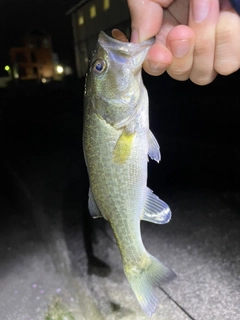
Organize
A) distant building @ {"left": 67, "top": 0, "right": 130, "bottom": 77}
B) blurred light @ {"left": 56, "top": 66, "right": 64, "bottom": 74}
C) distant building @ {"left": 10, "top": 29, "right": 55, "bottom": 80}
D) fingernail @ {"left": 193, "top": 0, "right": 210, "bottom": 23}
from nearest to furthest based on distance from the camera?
fingernail @ {"left": 193, "top": 0, "right": 210, "bottom": 23}
distant building @ {"left": 67, "top": 0, "right": 130, "bottom": 77}
distant building @ {"left": 10, "top": 29, "right": 55, "bottom": 80}
blurred light @ {"left": 56, "top": 66, "right": 64, "bottom": 74}

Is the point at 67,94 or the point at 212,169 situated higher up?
the point at 67,94

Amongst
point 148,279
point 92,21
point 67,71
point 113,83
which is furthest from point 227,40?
point 67,71

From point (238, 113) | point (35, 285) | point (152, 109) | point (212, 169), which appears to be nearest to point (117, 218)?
point (35, 285)

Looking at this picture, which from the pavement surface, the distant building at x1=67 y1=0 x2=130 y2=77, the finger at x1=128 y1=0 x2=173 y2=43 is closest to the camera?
the finger at x1=128 y1=0 x2=173 y2=43

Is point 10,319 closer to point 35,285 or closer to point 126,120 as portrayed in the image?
point 35,285

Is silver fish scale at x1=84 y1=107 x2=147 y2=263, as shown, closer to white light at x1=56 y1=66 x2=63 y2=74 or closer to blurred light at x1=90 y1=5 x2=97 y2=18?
blurred light at x1=90 y1=5 x2=97 y2=18

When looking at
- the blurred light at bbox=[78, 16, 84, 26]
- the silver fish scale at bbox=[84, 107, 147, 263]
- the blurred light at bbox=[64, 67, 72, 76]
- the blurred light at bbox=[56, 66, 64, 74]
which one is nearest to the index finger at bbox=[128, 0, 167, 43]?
the silver fish scale at bbox=[84, 107, 147, 263]

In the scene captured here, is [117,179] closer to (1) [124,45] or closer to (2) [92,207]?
(2) [92,207]
